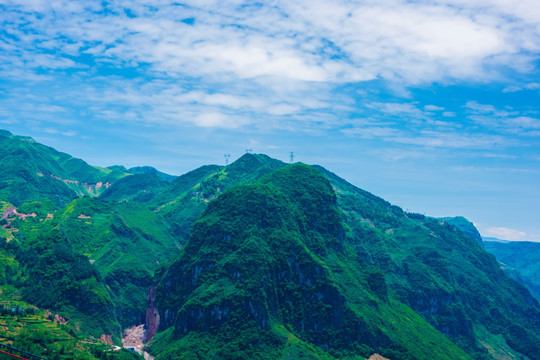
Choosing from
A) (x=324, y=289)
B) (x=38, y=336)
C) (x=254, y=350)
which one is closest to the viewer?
(x=38, y=336)

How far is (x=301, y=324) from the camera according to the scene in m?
185

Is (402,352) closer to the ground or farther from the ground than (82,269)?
closer to the ground

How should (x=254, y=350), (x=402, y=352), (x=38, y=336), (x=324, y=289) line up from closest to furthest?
(x=38, y=336) → (x=254, y=350) → (x=402, y=352) → (x=324, y=289)

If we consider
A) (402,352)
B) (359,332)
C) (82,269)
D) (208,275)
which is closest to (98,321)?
(82,269)

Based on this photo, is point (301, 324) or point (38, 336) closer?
point (38, 336)

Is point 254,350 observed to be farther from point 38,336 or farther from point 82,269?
point 82,269

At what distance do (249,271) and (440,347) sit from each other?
82.1 metres

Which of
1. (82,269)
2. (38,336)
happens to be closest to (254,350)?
(38,336)

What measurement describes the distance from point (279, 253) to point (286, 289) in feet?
46.8

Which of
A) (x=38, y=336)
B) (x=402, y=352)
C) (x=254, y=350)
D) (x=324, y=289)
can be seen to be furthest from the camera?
(x=324, y=289)

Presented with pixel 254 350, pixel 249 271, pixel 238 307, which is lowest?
pixel 254 350

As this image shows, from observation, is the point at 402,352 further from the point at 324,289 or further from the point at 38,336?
the point at 38,336

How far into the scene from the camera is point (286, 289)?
7534 inches

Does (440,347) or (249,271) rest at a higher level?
(249,271)
